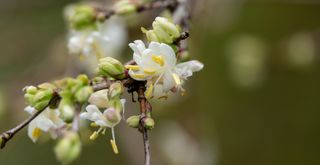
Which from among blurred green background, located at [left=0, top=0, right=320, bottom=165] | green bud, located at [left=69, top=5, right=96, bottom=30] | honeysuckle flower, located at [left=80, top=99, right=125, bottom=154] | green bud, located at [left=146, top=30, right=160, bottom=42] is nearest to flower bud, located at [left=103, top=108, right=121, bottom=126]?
honeysuckle flower, located at [left=80, top=99, right=125, bottom=154]

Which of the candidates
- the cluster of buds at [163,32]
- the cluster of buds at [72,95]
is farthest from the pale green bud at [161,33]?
the cluster of buds at [72,95]

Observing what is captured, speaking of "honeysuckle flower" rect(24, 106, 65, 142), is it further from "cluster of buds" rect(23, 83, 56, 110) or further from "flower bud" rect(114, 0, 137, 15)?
"flower bud" rect(114, 0, 137, 15)

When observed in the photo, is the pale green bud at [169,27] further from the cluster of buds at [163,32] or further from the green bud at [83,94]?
the green bud at [83,94]

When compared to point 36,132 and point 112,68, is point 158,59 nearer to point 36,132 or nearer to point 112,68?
point 112,68

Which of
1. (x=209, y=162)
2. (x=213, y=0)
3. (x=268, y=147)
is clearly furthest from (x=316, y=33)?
(x=268, y=147)

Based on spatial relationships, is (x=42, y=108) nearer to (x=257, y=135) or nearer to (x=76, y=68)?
(x=76, y=68)

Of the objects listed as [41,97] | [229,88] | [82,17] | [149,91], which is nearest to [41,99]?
[41,97]
